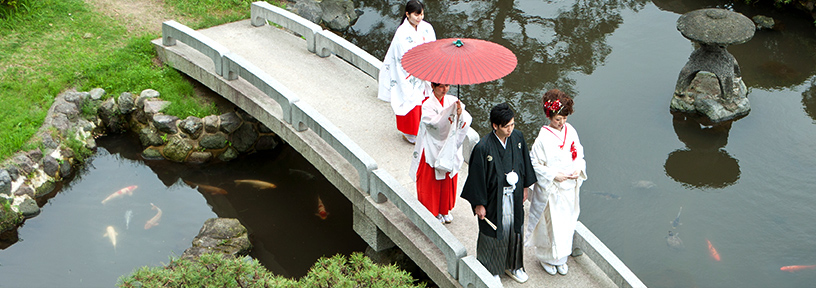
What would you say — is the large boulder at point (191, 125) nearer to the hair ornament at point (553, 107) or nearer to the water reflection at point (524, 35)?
the water reflection at point (524, 35)

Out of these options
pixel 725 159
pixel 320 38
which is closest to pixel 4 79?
pixel 320 38

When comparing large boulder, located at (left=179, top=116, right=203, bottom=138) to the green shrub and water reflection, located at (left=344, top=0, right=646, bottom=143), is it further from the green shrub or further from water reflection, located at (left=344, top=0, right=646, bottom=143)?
the green shrub

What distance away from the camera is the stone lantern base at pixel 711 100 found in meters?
12.8

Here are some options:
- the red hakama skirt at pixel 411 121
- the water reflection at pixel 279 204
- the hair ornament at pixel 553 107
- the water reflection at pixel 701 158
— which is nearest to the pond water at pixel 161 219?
the water reflection at pixel 279 204

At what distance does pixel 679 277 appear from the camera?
952cm

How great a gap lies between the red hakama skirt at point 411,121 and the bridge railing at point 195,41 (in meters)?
3.30

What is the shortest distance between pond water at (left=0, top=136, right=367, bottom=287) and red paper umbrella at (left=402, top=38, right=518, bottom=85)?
422 cm

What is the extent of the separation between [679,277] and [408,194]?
161 inches

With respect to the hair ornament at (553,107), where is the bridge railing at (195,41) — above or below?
below

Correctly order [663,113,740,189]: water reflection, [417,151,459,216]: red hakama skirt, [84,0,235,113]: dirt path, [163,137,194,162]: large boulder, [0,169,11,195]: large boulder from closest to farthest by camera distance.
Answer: [417,151,459,216]: red hakama skirt < [0,169,11,195]: large boulder < [663,113,740,189]: water reflection < [163,137,194,162]: large boulder < [84,0,235,113]: dirt path

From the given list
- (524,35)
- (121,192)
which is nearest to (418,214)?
(121,192)

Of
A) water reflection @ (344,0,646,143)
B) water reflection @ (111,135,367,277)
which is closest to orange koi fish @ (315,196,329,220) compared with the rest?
water reflection @ (111,135,367,277)

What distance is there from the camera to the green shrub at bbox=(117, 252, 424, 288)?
5.52m

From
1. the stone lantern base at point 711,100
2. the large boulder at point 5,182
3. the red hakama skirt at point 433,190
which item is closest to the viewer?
the red hakama skirt at point 433,190
